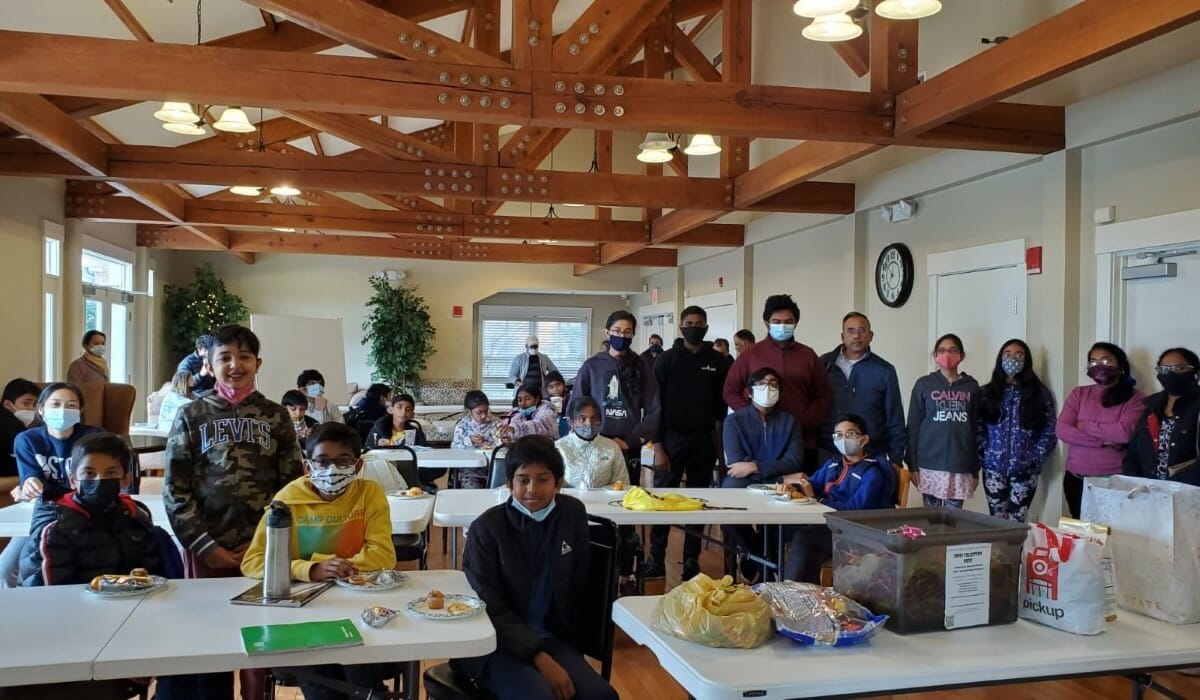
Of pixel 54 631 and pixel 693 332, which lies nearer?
pixel 54 631

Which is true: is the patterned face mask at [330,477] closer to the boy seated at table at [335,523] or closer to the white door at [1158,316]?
the boy seated at table at [335,523]

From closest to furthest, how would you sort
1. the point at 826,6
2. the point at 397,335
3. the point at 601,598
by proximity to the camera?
the point at 601,598 → the point at 826,6 → the point at 397,335

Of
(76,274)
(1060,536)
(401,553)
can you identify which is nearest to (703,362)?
(401,553)

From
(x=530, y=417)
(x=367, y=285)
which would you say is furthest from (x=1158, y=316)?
(x=367, y=285)

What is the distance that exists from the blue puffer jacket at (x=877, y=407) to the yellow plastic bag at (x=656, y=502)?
4.20 ft

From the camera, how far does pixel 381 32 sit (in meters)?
4.34

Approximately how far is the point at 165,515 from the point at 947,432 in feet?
13.9

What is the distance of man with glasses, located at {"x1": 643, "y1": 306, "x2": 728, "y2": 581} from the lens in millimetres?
5094

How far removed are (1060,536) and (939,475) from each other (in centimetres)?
336

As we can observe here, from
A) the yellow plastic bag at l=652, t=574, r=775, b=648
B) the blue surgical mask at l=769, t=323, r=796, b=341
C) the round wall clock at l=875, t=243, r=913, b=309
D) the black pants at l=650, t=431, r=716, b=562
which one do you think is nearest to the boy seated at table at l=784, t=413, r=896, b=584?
the blue surgical mask at l=769, t=323, r=796, b=341

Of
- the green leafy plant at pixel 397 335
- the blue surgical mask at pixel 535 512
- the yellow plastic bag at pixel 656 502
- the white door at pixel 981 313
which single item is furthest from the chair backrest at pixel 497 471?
the green leafy plant at pixel 397 335

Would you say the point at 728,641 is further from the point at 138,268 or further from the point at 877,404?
the point at 138,268

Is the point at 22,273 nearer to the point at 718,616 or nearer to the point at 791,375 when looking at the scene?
the point at 791,375

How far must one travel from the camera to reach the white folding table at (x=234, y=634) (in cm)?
182
